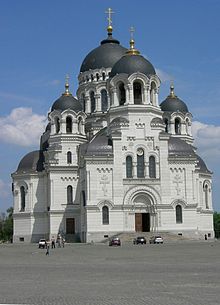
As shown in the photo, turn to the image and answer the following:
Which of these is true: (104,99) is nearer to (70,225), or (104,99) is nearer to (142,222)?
(70,225)

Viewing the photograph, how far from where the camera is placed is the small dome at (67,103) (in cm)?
7262

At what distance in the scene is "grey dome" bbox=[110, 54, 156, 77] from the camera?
6488cm

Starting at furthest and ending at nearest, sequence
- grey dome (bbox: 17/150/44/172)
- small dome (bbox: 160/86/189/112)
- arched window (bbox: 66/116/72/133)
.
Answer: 1. small dome (bbox: 160/86/189/112)
2. grey dome (bbox: 17/150/44/172)
3. arched window (bbox: 66/116/72/133)

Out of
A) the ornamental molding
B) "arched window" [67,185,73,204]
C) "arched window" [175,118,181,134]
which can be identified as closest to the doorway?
"arched window" [67,185,73,204]

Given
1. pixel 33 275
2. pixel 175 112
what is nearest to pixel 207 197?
pixel 175 112

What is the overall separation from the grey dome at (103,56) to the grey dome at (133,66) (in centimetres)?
1190

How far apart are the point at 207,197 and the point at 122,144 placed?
1822cm

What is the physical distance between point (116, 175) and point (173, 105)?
63.3 ft

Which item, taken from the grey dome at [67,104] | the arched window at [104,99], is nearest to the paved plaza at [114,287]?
the grey dome at [67,104]

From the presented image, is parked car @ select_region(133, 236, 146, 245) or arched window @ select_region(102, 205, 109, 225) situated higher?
arched window @ select_region(102, 205, 109, 225)

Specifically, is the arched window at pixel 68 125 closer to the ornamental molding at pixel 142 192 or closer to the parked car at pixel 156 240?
the ornamental molding at pixel 142 192

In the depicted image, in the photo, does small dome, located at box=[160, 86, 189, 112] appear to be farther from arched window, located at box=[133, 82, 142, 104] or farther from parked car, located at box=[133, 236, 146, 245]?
parked car, located at box=[133, 236, 146, 245]

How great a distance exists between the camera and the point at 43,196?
7288 centimetres

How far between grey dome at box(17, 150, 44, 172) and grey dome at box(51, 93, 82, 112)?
6559 mm
